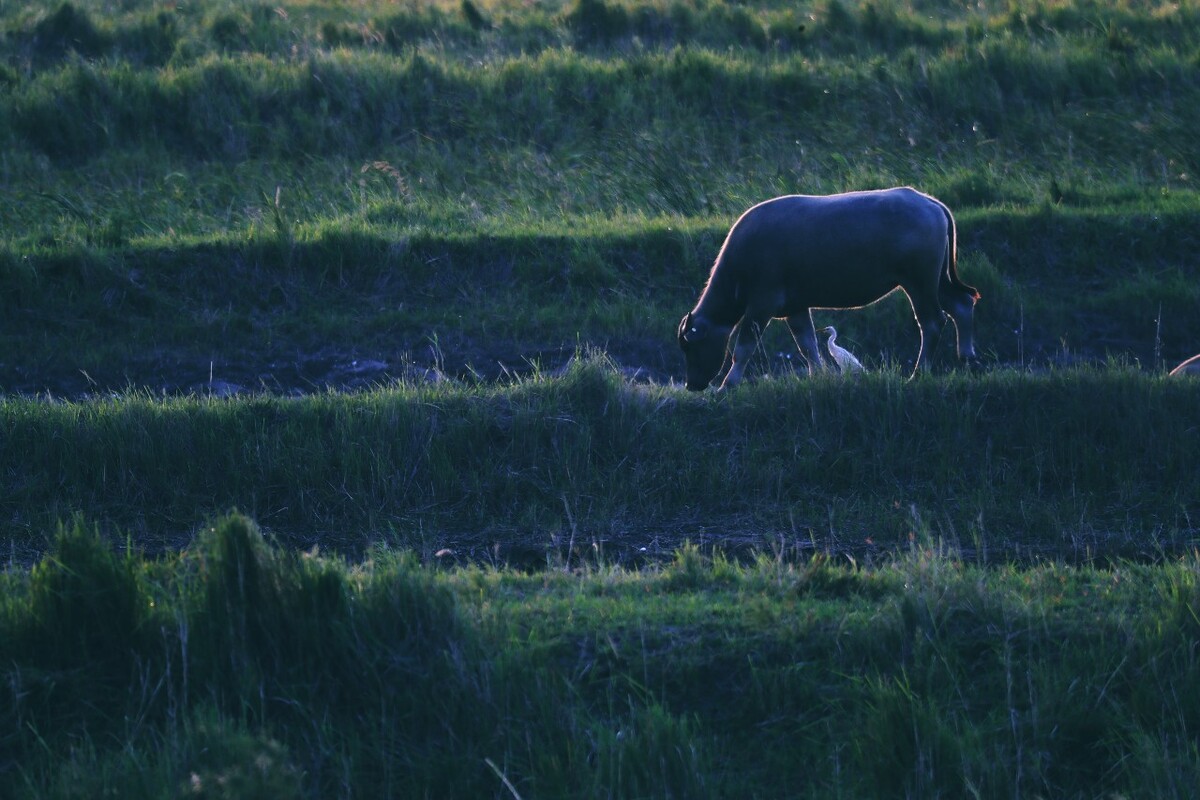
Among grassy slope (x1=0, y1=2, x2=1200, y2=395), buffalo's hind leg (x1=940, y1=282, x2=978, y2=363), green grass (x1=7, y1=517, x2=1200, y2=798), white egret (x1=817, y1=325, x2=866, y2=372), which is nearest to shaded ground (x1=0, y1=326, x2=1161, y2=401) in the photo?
grassy slope (x1=0, y1=2, x2=1200, y2=395)

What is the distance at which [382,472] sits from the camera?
736cm

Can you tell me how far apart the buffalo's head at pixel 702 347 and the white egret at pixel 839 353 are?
80cm

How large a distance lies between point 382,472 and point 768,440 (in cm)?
217

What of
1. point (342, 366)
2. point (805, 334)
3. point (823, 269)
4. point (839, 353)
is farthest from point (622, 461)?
point (342, 366)

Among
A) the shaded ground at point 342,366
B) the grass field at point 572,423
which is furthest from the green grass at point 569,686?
the shaded ground at point 342,366

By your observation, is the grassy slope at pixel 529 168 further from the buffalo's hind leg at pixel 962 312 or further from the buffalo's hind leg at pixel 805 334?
the buffalo's hind leg at pixel 805 334

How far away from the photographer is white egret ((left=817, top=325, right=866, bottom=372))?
28.1 ft

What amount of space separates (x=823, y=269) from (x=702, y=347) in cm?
95

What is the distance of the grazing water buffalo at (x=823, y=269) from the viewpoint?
834cm

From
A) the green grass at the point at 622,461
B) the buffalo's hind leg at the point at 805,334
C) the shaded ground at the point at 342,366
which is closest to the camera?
the green grass at the point at 622,461

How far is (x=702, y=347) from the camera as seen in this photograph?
8828 millimetres

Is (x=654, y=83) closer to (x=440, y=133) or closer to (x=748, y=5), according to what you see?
(x=440, y=133)

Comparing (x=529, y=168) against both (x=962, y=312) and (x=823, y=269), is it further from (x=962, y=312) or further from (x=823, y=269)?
(x=962, y=312)

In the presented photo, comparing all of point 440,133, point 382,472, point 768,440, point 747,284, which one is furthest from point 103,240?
point 768,440
